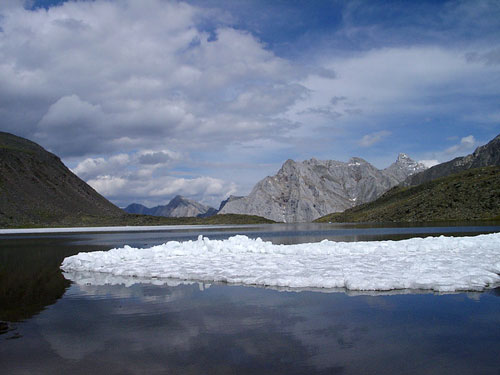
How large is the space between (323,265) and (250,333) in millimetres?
11629

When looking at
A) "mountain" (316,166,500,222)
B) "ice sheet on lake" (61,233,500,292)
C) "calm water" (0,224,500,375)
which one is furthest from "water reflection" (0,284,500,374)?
"mountain" (316,166,500,222)

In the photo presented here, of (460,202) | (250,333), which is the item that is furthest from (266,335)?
(460,202)

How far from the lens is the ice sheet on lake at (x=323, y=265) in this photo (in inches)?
611

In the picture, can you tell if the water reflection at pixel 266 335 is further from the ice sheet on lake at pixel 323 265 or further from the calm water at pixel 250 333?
the ice sheet on lake at pixel 323 265

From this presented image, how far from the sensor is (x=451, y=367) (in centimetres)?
734

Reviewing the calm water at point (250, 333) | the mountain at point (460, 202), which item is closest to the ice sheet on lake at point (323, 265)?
the calm water at point (250, 333)

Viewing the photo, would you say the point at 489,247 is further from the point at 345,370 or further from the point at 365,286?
the point at 345,370

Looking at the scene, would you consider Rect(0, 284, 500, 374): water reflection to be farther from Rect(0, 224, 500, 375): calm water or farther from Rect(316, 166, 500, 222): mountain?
Rect(316, 166, 500, 222): mountain

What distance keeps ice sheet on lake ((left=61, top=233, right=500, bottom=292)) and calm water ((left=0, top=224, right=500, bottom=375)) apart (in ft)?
4.80

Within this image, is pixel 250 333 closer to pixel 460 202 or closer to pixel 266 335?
pixel 266 335

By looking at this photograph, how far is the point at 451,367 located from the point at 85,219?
199 metres

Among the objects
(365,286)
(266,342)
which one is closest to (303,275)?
(365,286)

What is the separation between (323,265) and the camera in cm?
2070

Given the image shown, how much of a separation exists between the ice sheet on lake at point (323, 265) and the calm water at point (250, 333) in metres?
1.46
